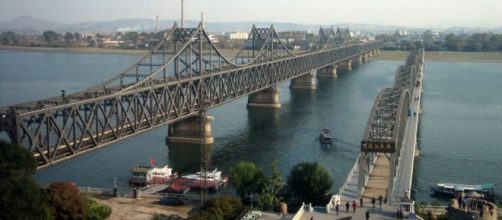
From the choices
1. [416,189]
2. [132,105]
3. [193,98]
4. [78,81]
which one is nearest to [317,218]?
[416,189]

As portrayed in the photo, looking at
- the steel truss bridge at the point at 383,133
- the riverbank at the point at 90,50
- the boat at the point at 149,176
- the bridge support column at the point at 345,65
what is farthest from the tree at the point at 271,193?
the riverbank at the point at 90,50

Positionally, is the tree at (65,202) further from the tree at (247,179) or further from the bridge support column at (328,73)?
the bridge support column at (328,73)

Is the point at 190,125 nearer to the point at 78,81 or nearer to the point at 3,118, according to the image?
the point at 3,118

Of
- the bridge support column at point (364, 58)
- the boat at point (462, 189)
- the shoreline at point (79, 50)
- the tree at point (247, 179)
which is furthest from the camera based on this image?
the shoreline at point (79, 50)

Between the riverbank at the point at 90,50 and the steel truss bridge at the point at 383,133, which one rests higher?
the steel truss bridge at the point at 383,133

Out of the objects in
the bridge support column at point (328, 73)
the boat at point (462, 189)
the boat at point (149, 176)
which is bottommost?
the bridge support column at point (328, 73)

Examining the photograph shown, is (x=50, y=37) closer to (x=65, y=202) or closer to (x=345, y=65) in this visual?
(x=345, y=65)

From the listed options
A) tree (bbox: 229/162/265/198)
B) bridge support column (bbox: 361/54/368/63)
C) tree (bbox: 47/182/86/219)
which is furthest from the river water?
bridge support column (bbox: 361/54/368/63)
